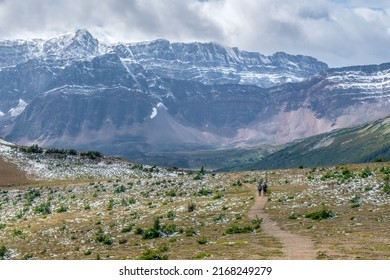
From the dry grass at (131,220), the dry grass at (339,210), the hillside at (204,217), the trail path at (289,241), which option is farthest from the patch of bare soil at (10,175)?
the trail path at (289,241)

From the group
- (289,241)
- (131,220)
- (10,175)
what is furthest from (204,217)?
(10,175)

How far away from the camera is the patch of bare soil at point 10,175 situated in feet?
397

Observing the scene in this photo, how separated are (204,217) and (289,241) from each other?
1654cm

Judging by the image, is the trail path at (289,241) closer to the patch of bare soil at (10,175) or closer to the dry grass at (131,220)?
the dry grass at (131,220)

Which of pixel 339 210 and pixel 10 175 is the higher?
pixel 10 175

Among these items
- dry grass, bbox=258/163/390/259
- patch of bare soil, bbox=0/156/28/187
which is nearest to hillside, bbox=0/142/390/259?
dry grass, bbox=258/163/390/259

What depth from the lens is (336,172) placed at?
80.6 meters

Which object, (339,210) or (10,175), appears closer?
(339,210)

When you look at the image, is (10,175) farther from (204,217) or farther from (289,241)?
(289,241)

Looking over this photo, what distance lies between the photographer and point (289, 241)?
43719 mm

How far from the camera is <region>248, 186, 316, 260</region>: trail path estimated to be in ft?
120

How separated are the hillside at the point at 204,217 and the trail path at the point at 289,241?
0.11 meters

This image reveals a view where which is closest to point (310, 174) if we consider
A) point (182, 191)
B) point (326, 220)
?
point (182, 191)
